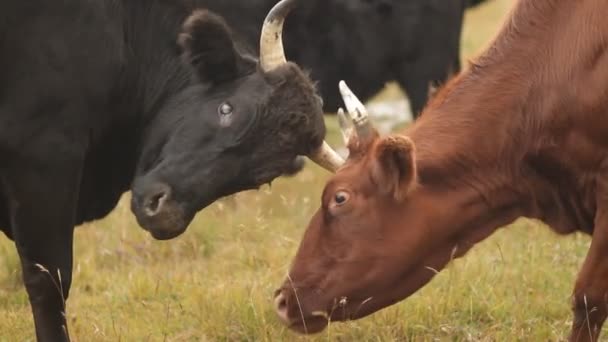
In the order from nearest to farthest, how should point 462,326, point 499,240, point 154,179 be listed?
point 154,179 < point 462,326 < point 499,240

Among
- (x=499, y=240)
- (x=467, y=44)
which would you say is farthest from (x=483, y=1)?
(x=467, y=44)

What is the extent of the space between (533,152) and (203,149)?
137 centimetres

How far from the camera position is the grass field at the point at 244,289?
19.6ft

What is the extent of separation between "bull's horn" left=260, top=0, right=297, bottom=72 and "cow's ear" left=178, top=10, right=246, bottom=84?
15cm

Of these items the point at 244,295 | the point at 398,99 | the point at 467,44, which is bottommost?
the point at 467,44

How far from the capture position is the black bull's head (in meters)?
5.66

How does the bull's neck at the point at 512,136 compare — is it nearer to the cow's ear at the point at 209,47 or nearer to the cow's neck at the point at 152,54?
the cow's ear at the point at 209,47

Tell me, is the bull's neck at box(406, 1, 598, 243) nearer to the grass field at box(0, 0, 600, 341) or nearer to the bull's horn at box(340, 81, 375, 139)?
the bull's horn at box(340, 81, 375, 139)

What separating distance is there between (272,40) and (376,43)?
Answer: 9.21 feet

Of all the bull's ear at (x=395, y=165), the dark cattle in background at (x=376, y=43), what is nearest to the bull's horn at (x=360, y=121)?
the bull's ear at (x=395, y=165)

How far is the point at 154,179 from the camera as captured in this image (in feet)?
18.6

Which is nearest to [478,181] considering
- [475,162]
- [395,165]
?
[475,162]

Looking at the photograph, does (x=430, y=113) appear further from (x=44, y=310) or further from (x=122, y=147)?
(x=44, y=310)

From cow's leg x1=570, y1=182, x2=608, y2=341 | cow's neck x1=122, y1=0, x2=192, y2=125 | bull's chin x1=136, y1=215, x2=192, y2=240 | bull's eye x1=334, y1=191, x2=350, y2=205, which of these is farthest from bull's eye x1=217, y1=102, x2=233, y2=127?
cow's leg x1=570, y1=182, x2=608, y2=341
